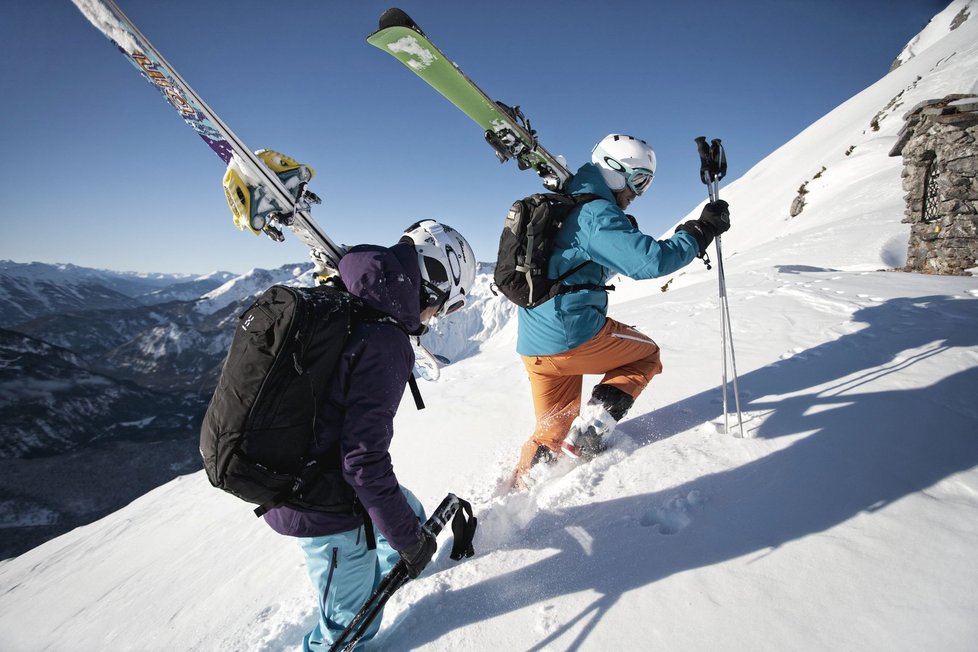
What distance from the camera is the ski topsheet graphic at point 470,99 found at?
4.85 metres

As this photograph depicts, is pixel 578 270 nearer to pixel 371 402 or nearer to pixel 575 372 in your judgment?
pixel 575 372

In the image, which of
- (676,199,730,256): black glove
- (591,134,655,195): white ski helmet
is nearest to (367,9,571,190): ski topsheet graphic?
(591,134,655,195): white ski helmet

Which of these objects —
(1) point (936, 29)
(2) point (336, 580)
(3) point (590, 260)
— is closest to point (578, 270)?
(3) point (590, 260)

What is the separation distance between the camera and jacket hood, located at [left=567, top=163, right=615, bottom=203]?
329 cm

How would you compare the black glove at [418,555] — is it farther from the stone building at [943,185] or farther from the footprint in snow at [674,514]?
the stone building at [943,185]

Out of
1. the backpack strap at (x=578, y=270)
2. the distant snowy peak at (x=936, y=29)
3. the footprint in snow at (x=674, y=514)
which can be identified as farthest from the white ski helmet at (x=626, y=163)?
the distant snowy peak at (x=936, y=29)

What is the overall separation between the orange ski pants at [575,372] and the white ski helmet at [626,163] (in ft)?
4.09

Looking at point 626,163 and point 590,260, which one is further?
point 626,163

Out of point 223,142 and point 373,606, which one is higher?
point 223,142

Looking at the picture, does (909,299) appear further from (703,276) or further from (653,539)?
(703,276)

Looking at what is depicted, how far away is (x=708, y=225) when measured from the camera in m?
3.07

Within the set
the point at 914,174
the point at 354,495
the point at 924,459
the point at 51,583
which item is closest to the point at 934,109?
the point at 914,174

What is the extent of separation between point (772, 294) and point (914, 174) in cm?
611

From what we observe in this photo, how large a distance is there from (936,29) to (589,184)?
11423cm
